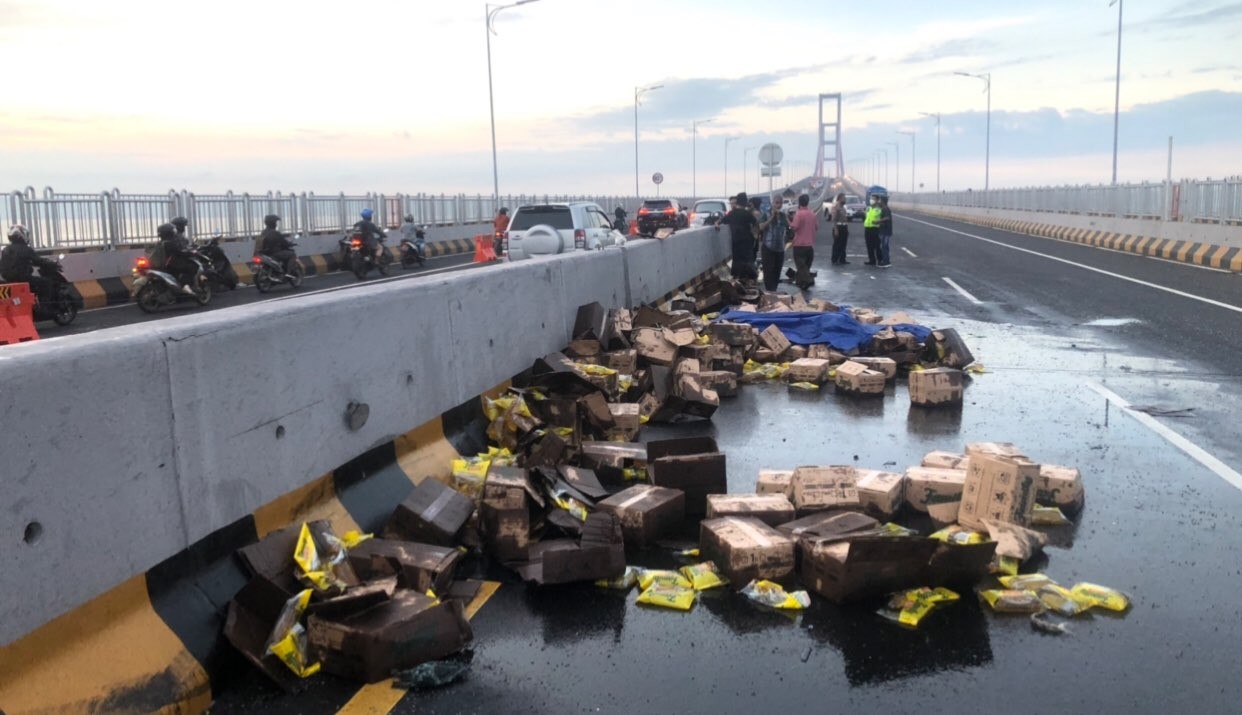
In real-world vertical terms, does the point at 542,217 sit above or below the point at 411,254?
above

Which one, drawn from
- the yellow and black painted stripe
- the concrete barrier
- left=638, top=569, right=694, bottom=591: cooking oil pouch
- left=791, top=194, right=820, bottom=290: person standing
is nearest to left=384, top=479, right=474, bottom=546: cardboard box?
the concrete barrier

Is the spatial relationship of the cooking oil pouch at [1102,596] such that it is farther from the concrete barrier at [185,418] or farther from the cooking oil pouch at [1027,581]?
the concrete barrier at [185,418]

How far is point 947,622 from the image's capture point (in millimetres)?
4371

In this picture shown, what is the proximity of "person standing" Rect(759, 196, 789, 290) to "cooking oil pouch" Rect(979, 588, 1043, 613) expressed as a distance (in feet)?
51.6

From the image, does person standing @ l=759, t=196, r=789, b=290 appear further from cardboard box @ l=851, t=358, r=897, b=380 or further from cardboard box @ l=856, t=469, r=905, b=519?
cardboard box @ l=856, t=469, r=905, b=519

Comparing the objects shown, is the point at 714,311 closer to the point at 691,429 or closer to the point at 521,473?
the point at 691,429

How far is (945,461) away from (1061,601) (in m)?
1.88

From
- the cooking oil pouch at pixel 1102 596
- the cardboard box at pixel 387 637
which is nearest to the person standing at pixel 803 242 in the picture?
the cooking oil pouch at pixel 1102 596

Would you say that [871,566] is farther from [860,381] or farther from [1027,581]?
[860,381]

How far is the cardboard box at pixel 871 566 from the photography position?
178 inches

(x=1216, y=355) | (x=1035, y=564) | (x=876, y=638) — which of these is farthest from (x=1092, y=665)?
(x=1216, y=355)

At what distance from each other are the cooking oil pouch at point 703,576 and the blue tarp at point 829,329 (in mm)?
6808

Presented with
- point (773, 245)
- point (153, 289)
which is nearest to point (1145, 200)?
point (773, 245)

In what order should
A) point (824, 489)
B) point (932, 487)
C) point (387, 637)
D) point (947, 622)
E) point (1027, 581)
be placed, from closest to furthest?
point (387, 637)
point (947, 622)
point (1027, 581)
point (824, 489)
point (932, 487)
